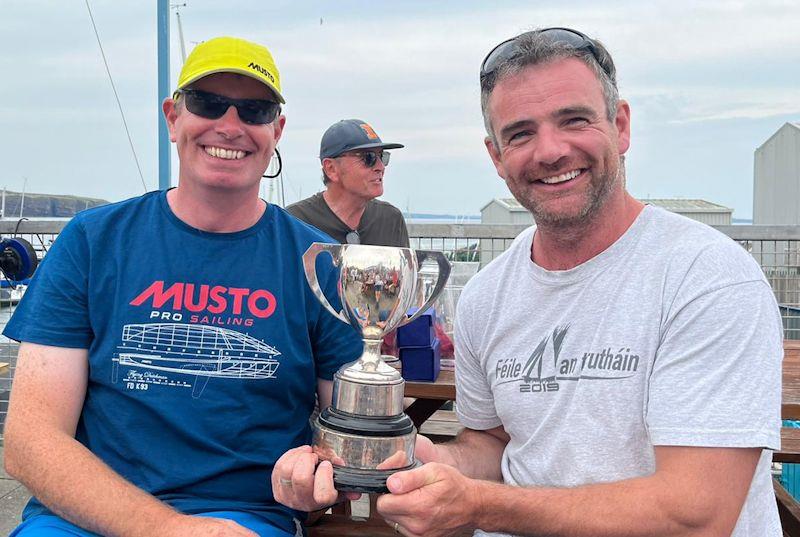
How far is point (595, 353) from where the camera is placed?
1.67 m

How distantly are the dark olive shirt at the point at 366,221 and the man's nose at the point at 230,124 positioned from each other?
2678mm

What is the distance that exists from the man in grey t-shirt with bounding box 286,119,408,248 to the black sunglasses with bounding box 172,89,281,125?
2.60 metres

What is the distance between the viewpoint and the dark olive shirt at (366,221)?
4.80 m

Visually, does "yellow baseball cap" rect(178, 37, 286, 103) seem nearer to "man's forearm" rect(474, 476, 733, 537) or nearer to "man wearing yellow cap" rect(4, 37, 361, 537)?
"man wearing yellow cap" rect(4, 37, 361, 537)

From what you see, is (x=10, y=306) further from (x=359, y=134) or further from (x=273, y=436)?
(x=273, y=436)

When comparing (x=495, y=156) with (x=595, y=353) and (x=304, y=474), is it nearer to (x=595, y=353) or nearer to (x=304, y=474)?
(x=595, y=353)

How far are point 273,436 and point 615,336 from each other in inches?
37.0

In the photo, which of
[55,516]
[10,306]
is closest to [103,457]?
[55,516]

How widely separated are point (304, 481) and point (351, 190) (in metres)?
3.44

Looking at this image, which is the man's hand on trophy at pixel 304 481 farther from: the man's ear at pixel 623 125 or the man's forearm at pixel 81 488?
the man's ear at pixel 623 125

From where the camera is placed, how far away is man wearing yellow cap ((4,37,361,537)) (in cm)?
189

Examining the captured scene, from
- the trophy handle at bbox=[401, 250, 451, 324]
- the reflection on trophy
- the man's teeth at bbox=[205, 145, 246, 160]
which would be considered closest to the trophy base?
the reflection on trophy

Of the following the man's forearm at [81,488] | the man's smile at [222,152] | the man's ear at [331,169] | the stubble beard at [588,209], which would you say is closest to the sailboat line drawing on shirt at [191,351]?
the man's forearm at [81,488]

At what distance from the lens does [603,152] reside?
5.86ft
